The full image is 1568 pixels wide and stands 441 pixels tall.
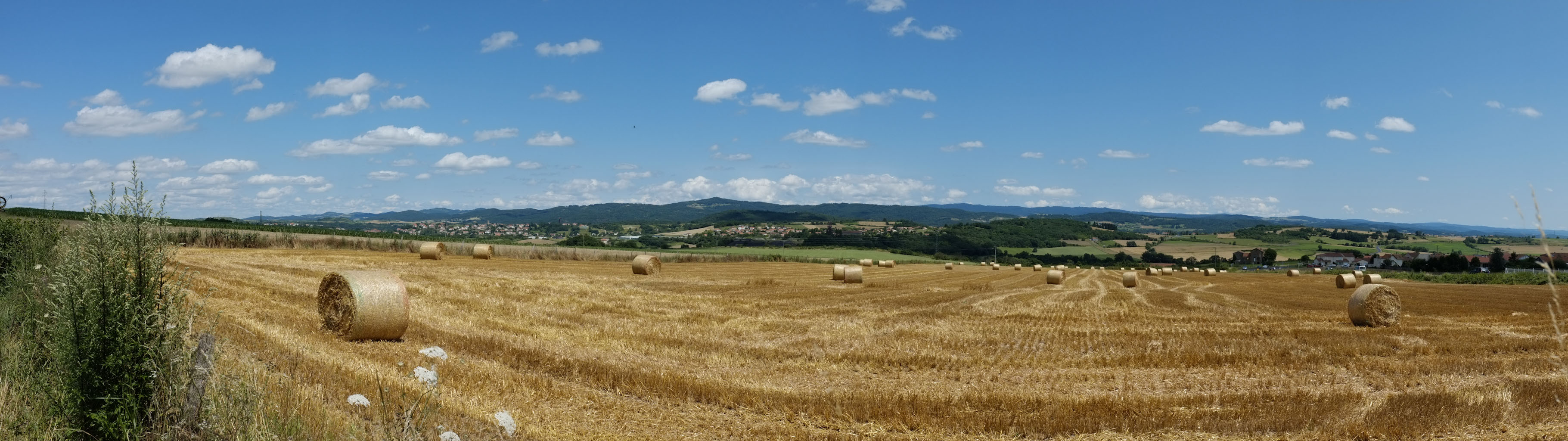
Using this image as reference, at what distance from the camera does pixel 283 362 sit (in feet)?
31.3

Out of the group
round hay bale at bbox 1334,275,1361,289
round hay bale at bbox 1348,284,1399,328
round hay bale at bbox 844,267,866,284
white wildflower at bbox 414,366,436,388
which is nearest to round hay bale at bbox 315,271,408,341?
white wildflower at bbox 414,366,436,388

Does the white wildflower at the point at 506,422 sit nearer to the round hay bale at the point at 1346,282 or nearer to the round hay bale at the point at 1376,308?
the round hay bale at the point at 1376,308

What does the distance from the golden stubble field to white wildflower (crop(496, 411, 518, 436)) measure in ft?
0.37

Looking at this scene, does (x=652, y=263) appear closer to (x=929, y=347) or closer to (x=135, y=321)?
(x=929, y=347)

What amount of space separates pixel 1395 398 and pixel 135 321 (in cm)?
1301

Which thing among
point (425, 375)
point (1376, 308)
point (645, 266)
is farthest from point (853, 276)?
point (425, 375)

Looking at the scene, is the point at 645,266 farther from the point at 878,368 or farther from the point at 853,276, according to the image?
the point at 878,368

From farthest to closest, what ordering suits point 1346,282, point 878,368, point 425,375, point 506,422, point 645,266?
1. point 1346,282
2. point 645,266
3. point 878,368
4. point 506,422
5. point 425,375

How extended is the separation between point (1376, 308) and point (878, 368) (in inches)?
569

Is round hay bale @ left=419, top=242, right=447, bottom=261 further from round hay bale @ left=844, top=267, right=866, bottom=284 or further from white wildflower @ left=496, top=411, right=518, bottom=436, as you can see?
white wildflower @ left=496, top=411, right=518, bottom=436

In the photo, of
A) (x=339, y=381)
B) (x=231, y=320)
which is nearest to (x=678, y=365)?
(x=339, y=381)

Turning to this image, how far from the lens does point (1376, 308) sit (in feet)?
62.3

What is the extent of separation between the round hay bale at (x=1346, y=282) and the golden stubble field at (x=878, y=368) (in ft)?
47.1

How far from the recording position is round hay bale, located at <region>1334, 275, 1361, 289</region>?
3688 centimetres
